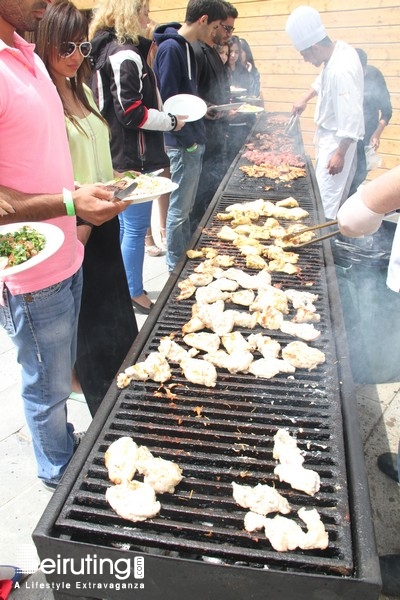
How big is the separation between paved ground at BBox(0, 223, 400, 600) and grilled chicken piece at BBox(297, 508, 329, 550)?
142cm

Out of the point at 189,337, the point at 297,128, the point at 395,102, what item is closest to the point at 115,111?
the point at 189,337

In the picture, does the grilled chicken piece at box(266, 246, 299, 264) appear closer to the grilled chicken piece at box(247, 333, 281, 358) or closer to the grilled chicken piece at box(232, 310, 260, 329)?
the grilled chicken piece at box(232, 310, 260, 329)

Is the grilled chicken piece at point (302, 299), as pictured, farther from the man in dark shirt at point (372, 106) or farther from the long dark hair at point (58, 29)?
the man in dark shirt at point (372, 106)

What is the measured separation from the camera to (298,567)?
4.52ft

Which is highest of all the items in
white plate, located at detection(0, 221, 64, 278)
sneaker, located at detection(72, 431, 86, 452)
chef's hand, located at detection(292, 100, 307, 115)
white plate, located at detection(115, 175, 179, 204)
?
white plate, located at detection(0, 221, 64, 278)

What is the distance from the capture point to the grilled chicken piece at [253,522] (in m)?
1.49

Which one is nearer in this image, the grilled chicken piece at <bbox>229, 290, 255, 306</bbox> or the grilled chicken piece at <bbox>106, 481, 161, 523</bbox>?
the grilled chicken piece at <bbox>106, 481, 161, 523</bbox>

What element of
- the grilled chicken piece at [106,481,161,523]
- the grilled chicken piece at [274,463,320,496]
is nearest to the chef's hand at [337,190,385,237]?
the grilled chicken piece at [274,463,320,496]

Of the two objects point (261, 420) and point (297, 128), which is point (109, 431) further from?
point (297, 128)

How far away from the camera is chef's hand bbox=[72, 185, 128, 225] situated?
218 cm

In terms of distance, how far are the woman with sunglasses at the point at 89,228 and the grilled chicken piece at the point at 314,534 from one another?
219cm

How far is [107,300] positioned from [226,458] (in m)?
1.98

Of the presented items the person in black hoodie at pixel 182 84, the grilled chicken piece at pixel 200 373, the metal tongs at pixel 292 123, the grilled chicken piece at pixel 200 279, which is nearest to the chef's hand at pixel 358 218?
the grilled chicken piece at pixel 200 279

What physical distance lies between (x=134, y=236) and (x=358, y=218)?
9.62ft
